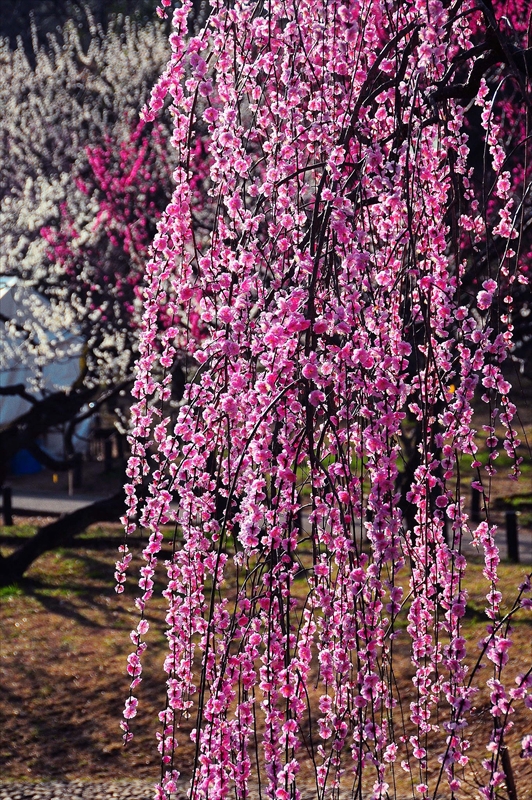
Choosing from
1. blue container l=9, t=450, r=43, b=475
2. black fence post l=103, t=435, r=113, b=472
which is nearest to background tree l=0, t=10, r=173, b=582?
black fence post l=103, t=435, r=113, b=472

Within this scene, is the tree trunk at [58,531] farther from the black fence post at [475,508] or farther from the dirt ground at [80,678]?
the black fence post at [475,508]

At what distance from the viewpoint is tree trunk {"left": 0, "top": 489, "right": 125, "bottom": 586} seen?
9.21 meters

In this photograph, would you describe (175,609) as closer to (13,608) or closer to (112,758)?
(112,758)

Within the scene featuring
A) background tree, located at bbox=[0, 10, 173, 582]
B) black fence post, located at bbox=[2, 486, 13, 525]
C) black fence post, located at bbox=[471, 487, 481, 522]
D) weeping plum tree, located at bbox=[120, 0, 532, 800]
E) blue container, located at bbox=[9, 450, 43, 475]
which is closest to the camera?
weeping plum tree, located at bbox=[120, 0, 532, 800]

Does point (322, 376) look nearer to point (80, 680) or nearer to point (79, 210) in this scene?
point (80, 680)

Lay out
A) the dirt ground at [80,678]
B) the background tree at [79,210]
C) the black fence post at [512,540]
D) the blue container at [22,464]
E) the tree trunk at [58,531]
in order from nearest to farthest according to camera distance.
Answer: the dirt ground at [80,678] < the black fence post at [512,540] < the tree trunk at [58,531] < the background tree at [79,210] < the blue container at [22,464]

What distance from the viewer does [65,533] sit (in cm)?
951

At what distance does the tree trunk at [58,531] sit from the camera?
9211mm

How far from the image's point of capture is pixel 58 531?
31.2ft

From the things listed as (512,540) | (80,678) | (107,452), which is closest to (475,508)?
(512,540)

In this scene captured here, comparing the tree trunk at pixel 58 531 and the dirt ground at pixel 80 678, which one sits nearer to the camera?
the dirt ground at pixel 80 678

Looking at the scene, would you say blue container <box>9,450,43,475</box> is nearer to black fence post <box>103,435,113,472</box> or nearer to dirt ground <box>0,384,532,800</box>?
black fence post <box>103,435,113,472</box>

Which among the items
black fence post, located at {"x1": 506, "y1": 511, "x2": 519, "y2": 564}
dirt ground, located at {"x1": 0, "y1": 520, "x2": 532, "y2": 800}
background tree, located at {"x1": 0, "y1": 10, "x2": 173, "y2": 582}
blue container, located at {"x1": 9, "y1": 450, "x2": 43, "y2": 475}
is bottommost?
dirt ground, located at {"x1": 0, "y1": 520, "x2": 532, "y2": 800}

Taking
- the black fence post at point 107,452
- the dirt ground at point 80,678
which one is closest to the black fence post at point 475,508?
the dirt ground at point 80,678
